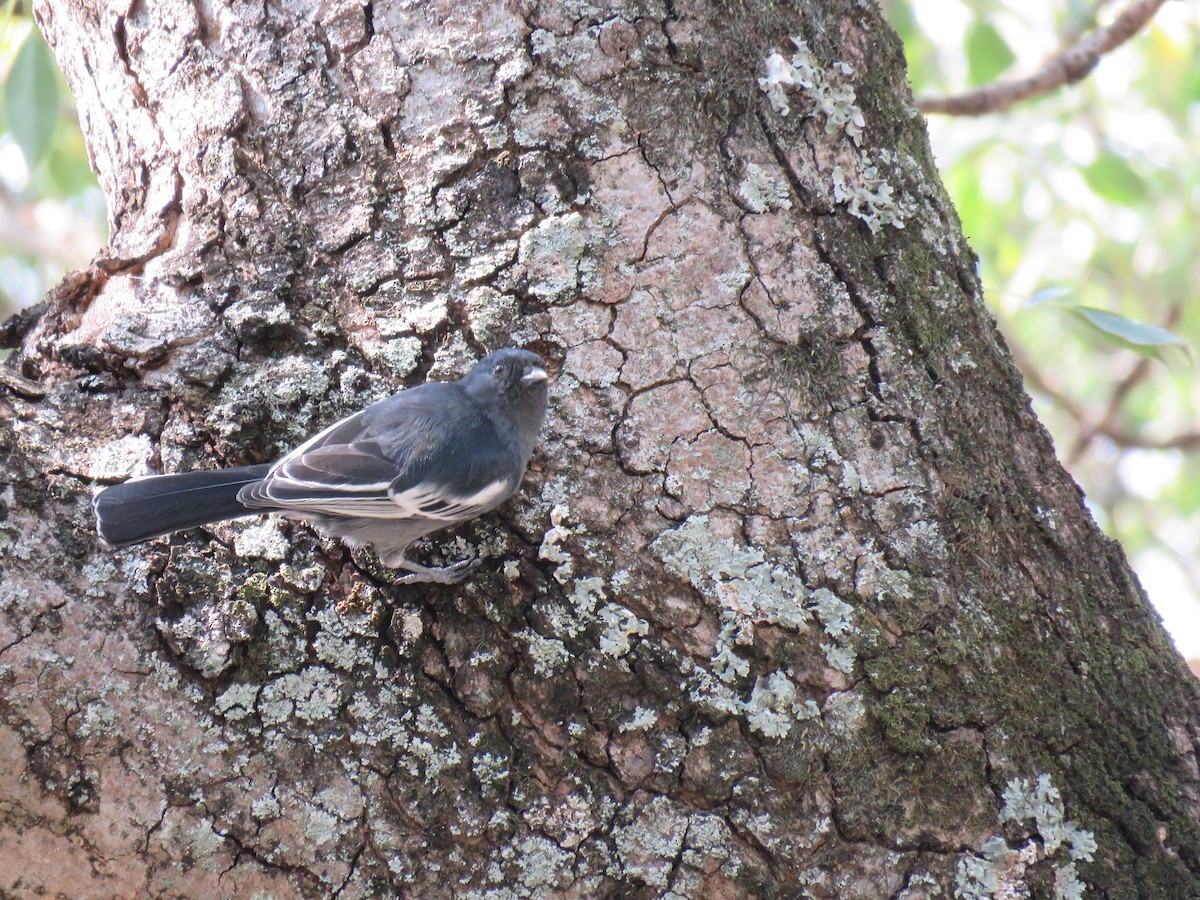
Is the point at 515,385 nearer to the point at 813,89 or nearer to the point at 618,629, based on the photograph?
the point at 618,629

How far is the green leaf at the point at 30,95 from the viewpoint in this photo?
2.89 meters

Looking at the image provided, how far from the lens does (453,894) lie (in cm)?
Answer: 184

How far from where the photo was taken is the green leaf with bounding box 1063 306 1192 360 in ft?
7.89

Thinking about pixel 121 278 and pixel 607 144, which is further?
pixel 121 278

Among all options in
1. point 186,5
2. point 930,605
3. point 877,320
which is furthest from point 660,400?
point 186,5

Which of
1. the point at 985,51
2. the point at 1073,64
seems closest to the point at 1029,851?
the point at 1073,64

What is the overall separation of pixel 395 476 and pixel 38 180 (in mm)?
4347

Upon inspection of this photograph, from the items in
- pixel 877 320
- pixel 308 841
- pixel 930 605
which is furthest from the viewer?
pixel 877 320

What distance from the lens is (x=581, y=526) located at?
2012 millimetres

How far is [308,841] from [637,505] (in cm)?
88

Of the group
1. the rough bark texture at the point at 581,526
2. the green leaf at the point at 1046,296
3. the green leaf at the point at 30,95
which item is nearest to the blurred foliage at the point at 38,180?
the green leaf at the point at 30,95

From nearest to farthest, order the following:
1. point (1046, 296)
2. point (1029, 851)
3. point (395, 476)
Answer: point (1029, 851) < point (395, 476) < point (1046, 296)

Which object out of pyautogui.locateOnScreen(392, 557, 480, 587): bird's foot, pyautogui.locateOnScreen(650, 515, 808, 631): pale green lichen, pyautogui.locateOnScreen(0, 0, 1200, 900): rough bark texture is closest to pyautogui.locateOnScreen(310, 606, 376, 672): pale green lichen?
pyautogui.locateOnScreen(0, 0, 1200, 900): rough bark texture

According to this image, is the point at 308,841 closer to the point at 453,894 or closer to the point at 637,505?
the point at 453,894
